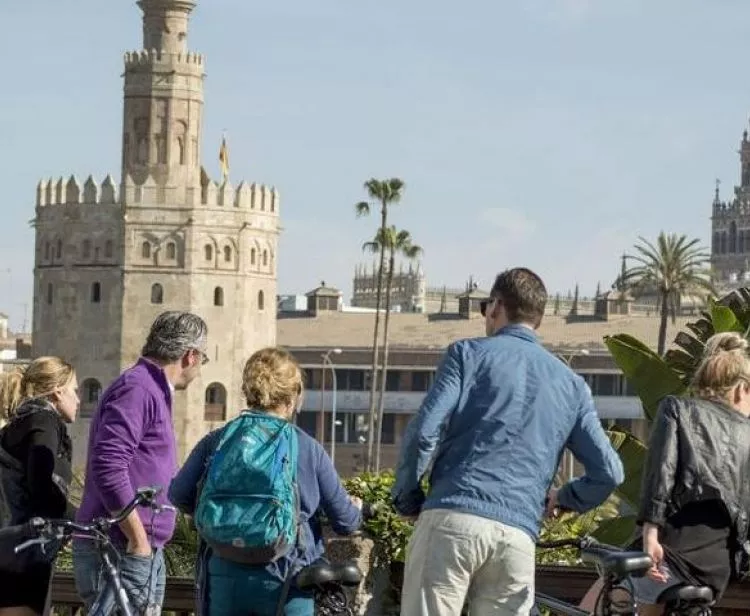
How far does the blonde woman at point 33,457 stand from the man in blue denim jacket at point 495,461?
154cm

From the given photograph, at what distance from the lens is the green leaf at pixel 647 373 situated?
1315cm

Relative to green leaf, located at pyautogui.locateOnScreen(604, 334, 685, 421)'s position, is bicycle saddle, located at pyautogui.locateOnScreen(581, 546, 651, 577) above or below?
below

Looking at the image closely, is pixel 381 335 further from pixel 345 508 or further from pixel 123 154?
pixel 345 508

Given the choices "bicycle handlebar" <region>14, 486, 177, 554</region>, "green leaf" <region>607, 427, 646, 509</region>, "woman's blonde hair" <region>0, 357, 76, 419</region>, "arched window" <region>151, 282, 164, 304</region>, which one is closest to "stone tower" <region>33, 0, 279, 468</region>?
"arched window" <region>151, 282, 164, 304</region>

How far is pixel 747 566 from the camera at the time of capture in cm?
771

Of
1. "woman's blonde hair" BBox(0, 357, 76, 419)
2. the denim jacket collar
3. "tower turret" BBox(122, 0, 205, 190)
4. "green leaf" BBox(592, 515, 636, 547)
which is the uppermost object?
"tower turret" BBox(122, 0, 205, 190)

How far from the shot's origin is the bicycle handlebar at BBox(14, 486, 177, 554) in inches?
287

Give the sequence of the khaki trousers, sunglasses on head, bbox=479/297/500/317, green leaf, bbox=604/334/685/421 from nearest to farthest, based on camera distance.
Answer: the khaki trousers < sunglasses on head, bbox=479/297/500/317 < green leaf, bbox=604/334/685/421

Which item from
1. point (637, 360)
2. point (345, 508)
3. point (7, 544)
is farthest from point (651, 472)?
point (637, 360)

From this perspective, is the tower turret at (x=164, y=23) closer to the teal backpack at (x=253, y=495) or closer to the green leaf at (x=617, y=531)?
the green leaf at (x=617, y=531)

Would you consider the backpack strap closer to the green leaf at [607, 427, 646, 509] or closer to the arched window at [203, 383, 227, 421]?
the green leaf at [607, 427, 646, 509]

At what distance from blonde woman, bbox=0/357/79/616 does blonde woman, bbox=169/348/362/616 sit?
2.57ft

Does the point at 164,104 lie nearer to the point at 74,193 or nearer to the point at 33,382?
the point at 74,193

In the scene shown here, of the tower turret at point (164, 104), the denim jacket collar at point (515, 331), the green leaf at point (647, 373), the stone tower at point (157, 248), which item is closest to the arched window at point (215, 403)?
the stone tower at point (157, 248)
